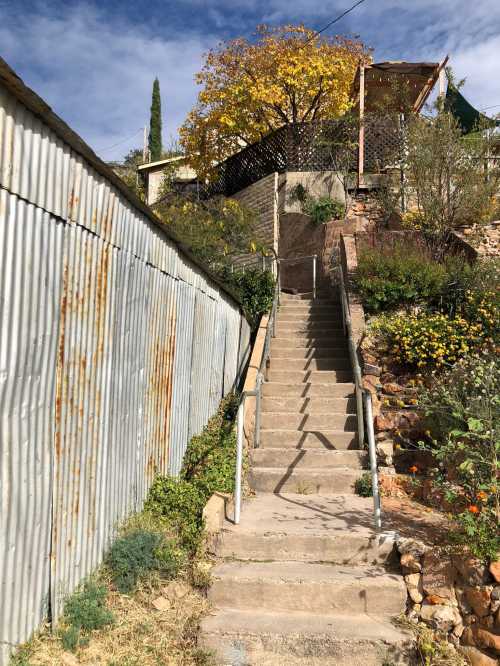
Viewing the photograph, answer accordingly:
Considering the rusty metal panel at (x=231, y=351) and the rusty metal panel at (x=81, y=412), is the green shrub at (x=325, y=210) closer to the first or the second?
the rusty metal panel at (x=231, y=351)

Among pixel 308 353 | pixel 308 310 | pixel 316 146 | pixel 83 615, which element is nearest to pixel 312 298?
pixel 308 310

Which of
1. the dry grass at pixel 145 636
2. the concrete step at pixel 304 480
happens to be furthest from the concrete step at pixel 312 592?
the concrete step at pixel 304 480

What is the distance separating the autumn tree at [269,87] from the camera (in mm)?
15961

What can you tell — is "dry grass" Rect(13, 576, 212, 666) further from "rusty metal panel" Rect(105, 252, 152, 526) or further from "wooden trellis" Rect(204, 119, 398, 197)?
A: "wooden trellis" Rect(204, 119, 398, 197)

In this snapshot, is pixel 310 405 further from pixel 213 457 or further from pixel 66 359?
pixel 66 359

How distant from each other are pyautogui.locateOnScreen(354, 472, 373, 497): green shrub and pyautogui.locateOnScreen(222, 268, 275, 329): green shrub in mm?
6318

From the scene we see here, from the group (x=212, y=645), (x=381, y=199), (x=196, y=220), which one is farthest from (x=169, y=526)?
(x=381, y=199)

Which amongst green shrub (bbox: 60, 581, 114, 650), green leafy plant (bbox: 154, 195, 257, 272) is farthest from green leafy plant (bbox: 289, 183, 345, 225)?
green shrub (bbox: 60, 581, 114, 650)

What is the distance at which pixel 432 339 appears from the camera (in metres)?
7.84

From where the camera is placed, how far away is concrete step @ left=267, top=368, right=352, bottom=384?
8.32 metres

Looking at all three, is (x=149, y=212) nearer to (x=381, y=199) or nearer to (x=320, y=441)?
(x=320, y=441)

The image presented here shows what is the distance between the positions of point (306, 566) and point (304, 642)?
0.78 metres

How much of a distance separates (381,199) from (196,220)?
484cm

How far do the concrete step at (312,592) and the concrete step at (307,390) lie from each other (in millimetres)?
3562
